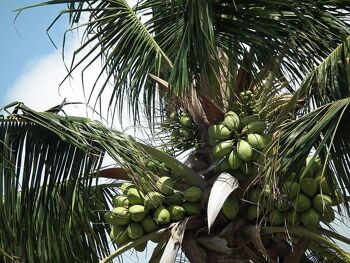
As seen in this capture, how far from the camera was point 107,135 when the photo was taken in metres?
4.80

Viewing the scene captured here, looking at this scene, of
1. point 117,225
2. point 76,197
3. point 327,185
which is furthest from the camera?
point 76,197

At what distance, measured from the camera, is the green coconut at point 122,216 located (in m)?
4.83

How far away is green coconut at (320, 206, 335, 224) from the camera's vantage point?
468cm

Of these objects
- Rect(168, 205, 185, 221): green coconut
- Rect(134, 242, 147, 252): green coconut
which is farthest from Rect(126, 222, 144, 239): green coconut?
Rect(168, 205, 185, 221): green coconut

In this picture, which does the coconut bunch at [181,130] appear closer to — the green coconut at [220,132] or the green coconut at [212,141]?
the green coconut at [212,141]

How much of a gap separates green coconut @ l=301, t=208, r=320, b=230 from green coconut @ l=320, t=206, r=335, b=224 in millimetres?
132

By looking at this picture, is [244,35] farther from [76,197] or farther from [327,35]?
[76,197]

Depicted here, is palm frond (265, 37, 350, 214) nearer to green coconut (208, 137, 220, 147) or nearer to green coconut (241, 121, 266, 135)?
green coconut (241, 121, 266, 135)

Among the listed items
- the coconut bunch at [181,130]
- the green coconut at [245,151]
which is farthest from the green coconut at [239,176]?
the coconut bunch at [181,130]

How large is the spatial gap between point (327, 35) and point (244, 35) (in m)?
0.60

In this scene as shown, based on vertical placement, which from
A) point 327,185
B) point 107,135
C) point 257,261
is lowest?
point 257,261

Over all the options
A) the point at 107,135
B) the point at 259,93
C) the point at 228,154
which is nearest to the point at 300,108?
the point at 259,93

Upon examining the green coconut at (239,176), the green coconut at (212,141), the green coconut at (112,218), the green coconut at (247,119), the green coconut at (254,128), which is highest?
the green coconut at (247,119)

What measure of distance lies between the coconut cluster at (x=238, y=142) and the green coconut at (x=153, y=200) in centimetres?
45
